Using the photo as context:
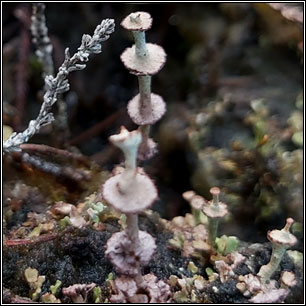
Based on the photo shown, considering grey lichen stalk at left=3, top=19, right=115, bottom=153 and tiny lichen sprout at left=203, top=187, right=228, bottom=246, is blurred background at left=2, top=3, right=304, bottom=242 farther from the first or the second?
grey lichen stalk at left=3, top=19, right=115, bottom=153

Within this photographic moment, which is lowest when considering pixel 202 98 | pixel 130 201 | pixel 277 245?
pixel 277 245

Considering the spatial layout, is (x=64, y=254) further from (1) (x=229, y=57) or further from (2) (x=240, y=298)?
(1) (x=229, y=57)

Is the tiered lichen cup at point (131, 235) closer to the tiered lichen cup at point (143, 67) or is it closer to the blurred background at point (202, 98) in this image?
the tiered lichen cup at point (143, 67)

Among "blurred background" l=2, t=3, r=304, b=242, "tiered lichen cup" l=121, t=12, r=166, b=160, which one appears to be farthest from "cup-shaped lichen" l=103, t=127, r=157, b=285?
"blurred background" l=2, t=3, r=304, b=242

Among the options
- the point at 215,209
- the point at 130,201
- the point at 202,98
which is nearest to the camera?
the point at 130,201

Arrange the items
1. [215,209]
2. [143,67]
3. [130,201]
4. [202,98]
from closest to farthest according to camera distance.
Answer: [130,201] < [143,67] < [215,209] < [202,98]

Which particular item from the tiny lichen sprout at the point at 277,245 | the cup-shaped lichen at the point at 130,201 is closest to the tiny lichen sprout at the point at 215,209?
the tiny lichen sprout at the point at 277,245

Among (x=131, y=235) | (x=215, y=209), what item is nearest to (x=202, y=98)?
(x=215, y=209)

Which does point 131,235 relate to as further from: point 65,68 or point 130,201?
point 65,68
